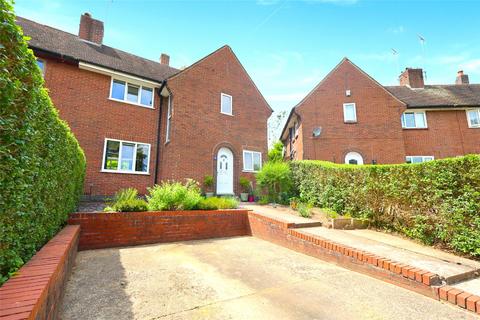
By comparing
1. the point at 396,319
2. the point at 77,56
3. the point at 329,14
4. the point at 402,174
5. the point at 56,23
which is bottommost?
the point at 396,319

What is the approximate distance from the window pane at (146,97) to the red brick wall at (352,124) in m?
9.37

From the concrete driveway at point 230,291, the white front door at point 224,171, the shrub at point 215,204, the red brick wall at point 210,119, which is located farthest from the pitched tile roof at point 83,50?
the concrete driveway at point 230,291

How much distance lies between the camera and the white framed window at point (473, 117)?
1513 cm

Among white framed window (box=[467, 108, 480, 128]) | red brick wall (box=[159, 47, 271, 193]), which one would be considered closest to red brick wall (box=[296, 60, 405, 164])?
red brick wall (box=[159, 47, 271, 193])

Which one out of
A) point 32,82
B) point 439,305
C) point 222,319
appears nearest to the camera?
point 32,82

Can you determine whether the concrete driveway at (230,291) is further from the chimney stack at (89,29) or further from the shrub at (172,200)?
the chimney stack at (89,29)

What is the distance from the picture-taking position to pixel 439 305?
2.75 metres

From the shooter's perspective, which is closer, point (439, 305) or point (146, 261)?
point (439, 305)

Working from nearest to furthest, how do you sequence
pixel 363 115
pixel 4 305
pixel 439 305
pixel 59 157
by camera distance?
1. pixel 4 305
2. pixel 439 305
3. pixel 59 157
4. pixel 363 115

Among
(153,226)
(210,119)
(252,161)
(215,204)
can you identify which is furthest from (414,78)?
(153,226)

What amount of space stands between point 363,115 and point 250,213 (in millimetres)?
11799

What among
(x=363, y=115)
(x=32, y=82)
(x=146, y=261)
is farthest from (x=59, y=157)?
(x=363, y=115)

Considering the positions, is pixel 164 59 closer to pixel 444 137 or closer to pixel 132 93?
pixel 132 93

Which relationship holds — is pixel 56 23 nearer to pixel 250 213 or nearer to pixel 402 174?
pixel 250 213
